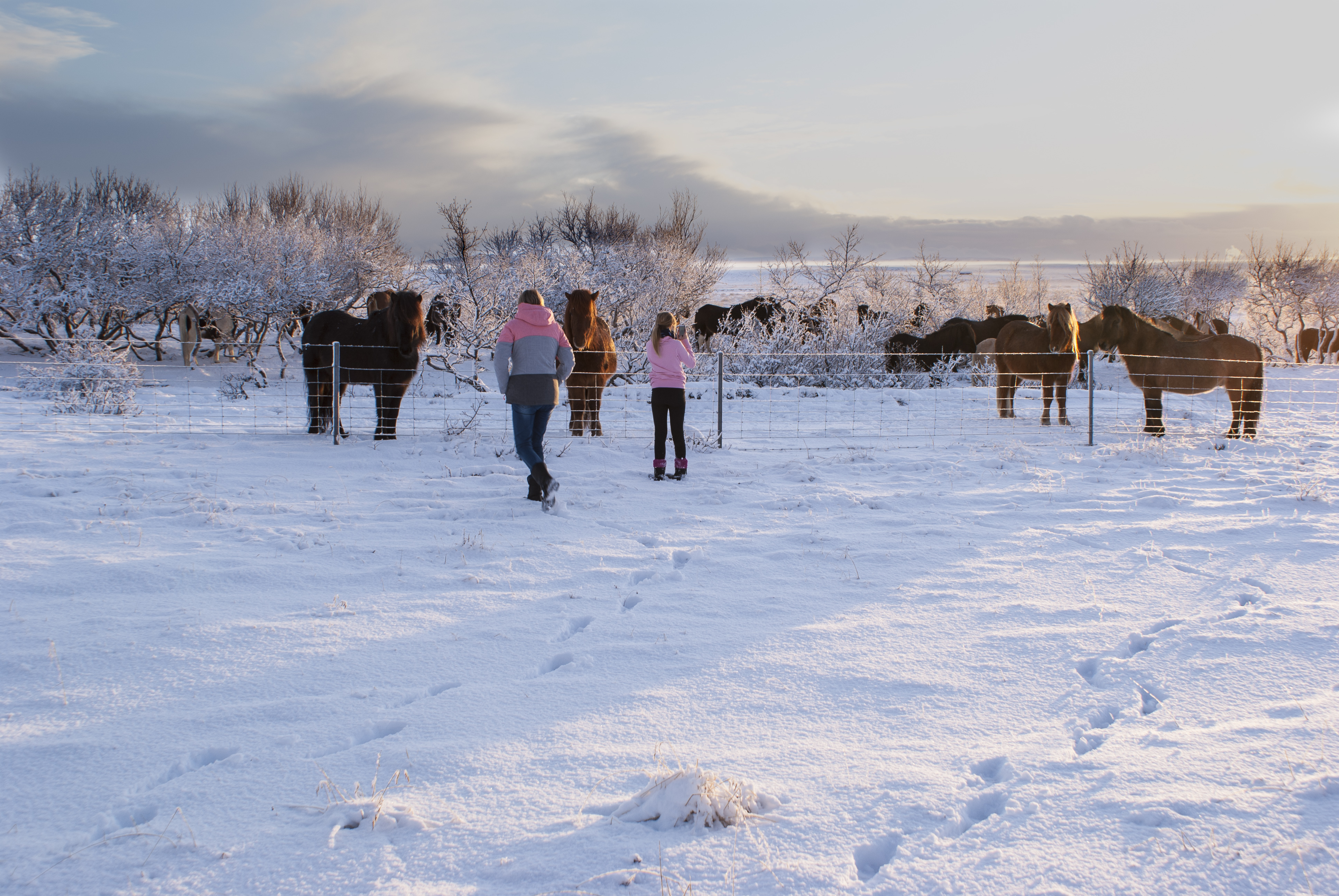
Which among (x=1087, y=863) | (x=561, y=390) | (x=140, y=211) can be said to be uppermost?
(x=140, y=211)

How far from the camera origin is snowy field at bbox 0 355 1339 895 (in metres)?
2.27

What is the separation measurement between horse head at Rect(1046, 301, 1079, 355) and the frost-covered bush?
14.1 m

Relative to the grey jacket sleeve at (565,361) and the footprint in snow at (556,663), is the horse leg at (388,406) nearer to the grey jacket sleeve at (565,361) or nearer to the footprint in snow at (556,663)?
the grey jacket sleeve at (565,361)

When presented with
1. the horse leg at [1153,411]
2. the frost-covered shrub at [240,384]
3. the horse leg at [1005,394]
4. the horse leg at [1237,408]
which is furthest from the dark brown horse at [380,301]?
the horse leg at [1237,408]

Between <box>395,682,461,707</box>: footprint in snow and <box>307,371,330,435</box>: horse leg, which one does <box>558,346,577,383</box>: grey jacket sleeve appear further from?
<box>307,371,330,435</box>: horse leg

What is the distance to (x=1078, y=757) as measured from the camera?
2865 mm

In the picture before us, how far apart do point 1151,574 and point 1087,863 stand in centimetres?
349

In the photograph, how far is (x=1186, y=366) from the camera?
1084cm

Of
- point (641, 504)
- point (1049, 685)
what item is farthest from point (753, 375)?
point (1049, 685)

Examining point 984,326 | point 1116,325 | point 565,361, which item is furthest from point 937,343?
point 565,361

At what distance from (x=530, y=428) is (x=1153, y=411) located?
903cm

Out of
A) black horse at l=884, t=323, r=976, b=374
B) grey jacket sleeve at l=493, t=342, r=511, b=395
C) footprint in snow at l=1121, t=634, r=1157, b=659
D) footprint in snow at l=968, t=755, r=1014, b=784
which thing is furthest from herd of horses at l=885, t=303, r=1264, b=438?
footprint in snow at l=968, t=755, r=1014, b=784

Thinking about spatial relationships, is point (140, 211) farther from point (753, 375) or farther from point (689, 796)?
point (689, 796)

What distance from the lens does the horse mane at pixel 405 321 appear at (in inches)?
382
